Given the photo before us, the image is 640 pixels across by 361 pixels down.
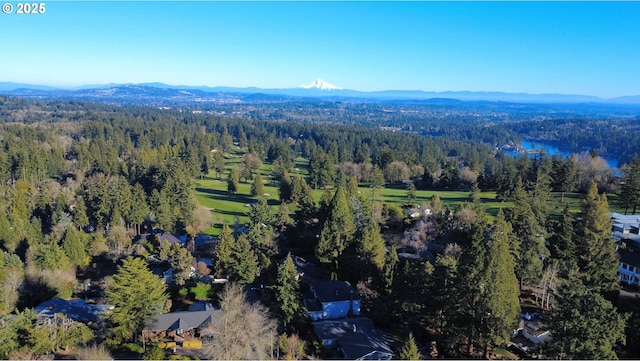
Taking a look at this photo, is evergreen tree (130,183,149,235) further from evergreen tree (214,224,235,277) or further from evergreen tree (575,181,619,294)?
evergreen tree (575,181,619,294)

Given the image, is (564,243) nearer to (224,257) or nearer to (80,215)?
(224,257)

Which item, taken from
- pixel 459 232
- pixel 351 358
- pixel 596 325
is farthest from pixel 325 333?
pixel 459 232

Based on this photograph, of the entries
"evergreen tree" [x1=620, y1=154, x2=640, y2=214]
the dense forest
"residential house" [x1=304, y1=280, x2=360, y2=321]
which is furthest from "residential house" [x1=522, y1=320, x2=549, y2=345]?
"evergreen tree" [x1=620, y1=154, x2=640, y2=214]

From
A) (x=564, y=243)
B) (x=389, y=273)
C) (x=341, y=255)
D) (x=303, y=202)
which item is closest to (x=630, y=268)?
(x=564, y=243)

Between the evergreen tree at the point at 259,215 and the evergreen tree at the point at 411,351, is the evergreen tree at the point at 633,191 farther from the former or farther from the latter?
the evergreen tree at the point at 411,351

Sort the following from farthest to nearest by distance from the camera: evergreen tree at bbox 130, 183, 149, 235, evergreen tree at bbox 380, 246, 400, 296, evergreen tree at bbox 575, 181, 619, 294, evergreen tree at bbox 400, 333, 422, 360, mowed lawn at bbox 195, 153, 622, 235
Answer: mowed lawn at bbox 195, 153, 622, 235
evergreen tree at bbox 130, 183, 149, 235
evergreen tree at bbox 380, 246, 400, 296
evergreen tree at bbox 575, 181, 619, 294
evergreen tree at bbox 400, 333, 422, 360

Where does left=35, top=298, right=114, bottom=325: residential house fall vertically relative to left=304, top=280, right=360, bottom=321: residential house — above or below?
below

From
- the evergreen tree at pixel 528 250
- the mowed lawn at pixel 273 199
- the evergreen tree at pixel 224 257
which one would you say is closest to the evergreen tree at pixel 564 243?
the evergreen tree at pixel 528 250
